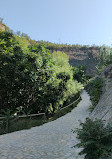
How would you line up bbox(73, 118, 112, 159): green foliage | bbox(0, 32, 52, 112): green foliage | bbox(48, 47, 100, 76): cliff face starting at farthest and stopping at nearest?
1. bbox(48, 47, 100, 76): cliff face
2. bbox(0, 32, 52, 112): green foliage
3. bbox(73, 118, 112, 159): green foliage

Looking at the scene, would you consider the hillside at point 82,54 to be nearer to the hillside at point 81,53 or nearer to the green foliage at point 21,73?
the hillside at point 81,53

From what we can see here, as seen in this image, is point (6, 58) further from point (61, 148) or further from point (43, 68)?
point (61, 148)

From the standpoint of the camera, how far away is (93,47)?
81.7 m

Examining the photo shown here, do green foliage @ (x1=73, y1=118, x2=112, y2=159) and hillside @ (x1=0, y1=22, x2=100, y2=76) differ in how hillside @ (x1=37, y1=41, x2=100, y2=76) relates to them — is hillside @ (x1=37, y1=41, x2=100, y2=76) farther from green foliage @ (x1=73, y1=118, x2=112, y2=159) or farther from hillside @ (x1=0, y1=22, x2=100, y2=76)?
green foliage @ (x1=73, y1=118, x2=112, y2=159)

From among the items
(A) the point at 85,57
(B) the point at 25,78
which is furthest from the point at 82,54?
(B) the point at 25,78

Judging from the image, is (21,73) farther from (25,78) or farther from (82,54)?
(82,54)

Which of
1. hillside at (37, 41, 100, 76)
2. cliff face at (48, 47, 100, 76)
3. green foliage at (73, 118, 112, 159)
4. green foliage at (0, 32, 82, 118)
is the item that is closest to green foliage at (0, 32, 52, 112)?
green foliage at (0, 32, 82, 118)

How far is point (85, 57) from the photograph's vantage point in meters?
76.4

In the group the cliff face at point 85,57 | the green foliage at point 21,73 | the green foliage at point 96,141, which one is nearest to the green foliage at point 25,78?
the green foliage at point 21,73

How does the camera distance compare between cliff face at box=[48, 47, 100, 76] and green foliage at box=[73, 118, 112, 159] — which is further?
cliff face at box=[48, 47, 100, 76]

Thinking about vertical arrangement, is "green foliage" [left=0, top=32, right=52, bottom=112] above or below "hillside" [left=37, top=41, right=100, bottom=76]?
below

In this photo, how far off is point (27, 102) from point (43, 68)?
3.00 metres

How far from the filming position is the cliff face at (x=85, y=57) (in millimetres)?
65800

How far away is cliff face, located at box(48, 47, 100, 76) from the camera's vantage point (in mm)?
65800
